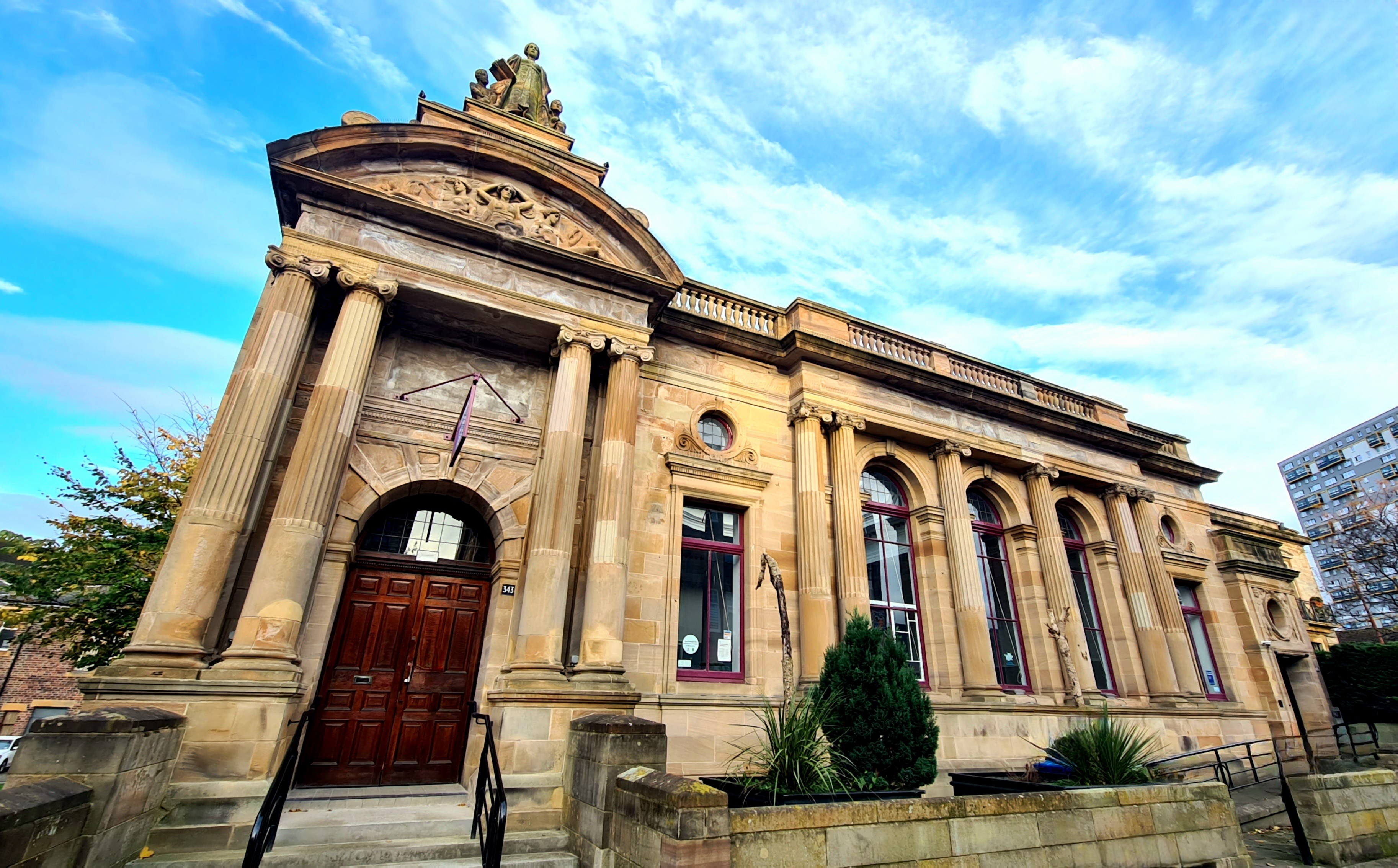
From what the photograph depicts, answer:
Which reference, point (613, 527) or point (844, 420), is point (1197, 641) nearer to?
point (844, 420)

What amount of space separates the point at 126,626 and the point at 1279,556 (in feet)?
89.9

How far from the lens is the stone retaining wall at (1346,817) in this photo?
7043 mm

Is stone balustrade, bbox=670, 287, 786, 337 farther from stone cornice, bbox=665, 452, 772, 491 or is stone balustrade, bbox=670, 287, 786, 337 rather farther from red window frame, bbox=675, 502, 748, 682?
red window frame, bbox=675, 502, 748, 682

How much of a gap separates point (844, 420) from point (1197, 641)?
1186cm

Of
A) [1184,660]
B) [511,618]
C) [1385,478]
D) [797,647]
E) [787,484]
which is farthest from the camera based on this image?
[1385,478]

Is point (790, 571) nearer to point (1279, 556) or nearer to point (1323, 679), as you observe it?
point (1279, 556)

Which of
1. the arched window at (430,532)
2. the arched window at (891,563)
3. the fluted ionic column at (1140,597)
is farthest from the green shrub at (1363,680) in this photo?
the arched window at (430,532)

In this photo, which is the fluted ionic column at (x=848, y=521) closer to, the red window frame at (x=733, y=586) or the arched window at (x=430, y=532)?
the red window frame at (x=733, y=586)

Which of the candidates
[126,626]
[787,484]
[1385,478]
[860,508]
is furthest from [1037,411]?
[1385,478]

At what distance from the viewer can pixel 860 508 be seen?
11.7 meters

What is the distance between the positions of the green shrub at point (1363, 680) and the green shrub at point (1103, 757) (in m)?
12.9

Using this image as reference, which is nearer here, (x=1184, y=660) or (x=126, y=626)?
(x=126, y=626)

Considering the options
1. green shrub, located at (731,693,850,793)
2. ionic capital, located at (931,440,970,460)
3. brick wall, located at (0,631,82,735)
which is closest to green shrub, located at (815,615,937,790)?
green shrub, located at (731,693,850,793)

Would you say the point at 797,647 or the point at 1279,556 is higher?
the point at 1279,556
